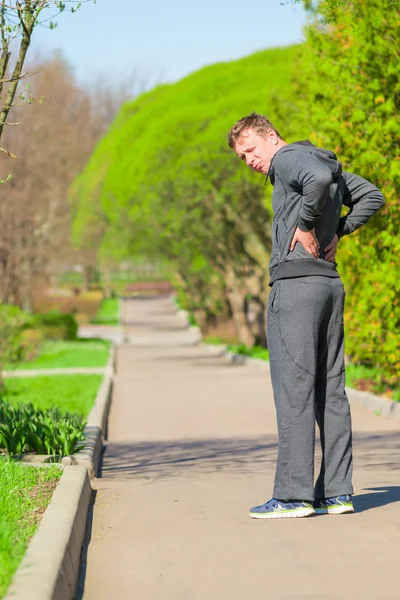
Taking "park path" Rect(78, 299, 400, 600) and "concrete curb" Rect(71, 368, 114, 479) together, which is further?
"concrete curb" Rect(71, 368, 114, 479)

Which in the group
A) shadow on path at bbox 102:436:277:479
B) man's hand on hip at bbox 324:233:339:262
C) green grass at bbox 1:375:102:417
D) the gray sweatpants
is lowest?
green grass at bbox 1:375:102:417

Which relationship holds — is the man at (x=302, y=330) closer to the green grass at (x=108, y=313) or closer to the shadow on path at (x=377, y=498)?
the shadow on path at (x=377, y=498)

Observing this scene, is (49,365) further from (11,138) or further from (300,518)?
(300,518)

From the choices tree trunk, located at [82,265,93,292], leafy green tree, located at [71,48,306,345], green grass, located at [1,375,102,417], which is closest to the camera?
green grass, located at [1,375,102,417]

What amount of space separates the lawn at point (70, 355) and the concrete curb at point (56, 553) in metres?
17.9

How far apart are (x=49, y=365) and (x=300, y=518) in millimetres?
25273

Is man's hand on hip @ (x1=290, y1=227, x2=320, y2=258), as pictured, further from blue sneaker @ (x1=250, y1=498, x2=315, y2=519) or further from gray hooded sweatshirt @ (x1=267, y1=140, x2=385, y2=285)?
blue sneaker @ (x1=250, y1=498, x2=315, y2=519)

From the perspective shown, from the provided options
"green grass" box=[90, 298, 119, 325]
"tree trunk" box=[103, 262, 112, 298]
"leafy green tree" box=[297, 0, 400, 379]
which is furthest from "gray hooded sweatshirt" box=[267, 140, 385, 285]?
"tree trunk" box=[103, 262, 112, 298]

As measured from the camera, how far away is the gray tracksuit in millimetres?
6527

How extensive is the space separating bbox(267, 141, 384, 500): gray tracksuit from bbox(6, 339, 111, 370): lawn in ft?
59.3

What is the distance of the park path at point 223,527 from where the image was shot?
5148mm

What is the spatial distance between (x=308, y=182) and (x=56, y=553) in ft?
7.67

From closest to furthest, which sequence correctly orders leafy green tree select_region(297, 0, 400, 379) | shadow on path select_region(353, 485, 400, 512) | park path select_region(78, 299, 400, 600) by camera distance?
park path select_region(78, 299, 400, 600) → shadow on path select_region(353, 485, 400, 512) → leafy green tree select_region(297, 0, 400, 379)

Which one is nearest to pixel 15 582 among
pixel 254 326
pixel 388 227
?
pixel 388 227
